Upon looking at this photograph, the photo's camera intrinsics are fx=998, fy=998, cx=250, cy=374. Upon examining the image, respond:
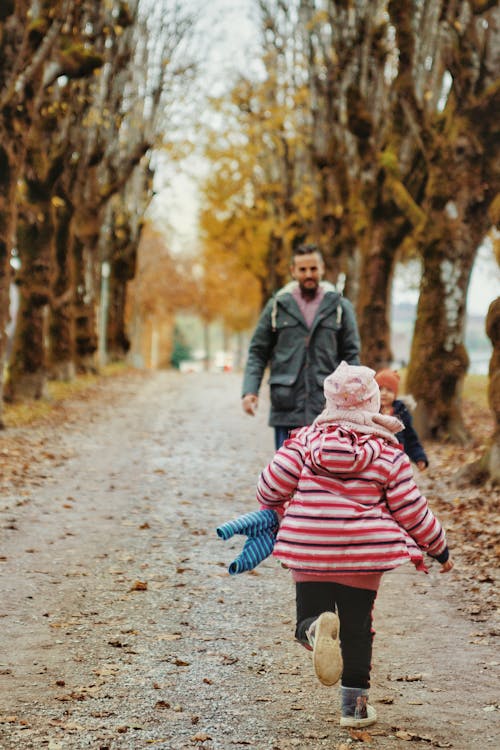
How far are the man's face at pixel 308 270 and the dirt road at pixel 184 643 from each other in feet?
7.09

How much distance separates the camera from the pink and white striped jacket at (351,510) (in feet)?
13.1

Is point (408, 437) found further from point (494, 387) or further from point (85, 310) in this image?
point (85, 310)

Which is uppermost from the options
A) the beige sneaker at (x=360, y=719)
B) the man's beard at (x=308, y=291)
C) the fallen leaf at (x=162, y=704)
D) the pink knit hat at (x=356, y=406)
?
the man's beard at (x=308, y=291)

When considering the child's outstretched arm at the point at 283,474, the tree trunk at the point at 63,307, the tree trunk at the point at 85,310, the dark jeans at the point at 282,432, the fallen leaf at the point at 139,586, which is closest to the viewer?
the child's outstretched arm at the point at 283,474

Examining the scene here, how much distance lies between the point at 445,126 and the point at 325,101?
1015 cm

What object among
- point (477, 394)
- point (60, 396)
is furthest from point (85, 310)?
point (477, 394)

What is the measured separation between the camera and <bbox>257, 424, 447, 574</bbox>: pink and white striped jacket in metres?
4.00

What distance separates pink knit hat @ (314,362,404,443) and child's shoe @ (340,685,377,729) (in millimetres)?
1074

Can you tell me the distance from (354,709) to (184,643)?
64.7 inches

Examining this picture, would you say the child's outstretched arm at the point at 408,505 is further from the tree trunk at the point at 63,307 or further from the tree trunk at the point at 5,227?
the tree trunk at the point at 63,307

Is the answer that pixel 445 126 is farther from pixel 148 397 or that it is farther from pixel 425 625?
pixel 148 397

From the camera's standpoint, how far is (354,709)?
4.20 m

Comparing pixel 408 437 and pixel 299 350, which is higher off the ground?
pixel 299 350

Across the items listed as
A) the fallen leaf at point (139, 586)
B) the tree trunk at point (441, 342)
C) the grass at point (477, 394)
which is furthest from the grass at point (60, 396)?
the fallen leaf at point (139, 586)
